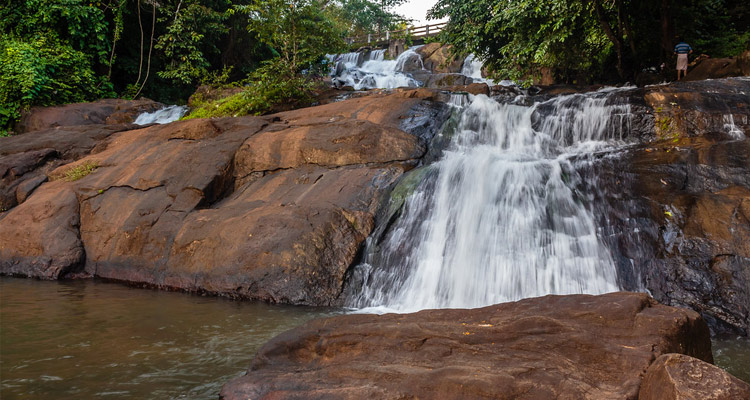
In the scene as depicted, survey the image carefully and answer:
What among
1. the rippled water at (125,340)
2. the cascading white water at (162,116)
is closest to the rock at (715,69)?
the rippled water at (125,340)

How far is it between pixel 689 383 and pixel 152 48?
20493mm

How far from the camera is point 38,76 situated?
14.3m

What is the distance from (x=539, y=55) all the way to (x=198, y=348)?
9.81m

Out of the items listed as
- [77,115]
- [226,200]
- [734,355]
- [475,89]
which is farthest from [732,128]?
[77,115]

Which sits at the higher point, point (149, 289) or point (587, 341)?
point (587, 341)

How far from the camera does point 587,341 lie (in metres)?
2.88

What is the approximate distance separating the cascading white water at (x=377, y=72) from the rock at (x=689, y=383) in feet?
54.4

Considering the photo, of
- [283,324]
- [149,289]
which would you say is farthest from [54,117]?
[283,324]

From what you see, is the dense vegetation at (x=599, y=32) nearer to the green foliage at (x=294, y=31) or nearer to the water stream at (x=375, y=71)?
the green foliage at (x=294, y=31)

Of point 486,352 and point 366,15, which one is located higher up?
point 366,15

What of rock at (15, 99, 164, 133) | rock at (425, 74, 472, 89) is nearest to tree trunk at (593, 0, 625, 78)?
rock at (425, 74, 472, 89)

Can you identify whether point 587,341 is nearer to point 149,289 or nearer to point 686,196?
point 686,196

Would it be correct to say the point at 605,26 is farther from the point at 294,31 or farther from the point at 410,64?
the point at 410,64

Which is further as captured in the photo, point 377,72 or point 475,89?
point 377,72
